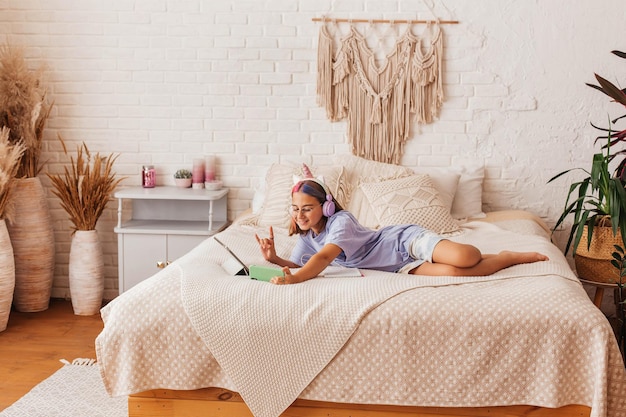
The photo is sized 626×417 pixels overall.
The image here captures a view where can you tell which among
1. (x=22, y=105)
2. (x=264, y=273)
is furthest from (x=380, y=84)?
(x=22, y=105)

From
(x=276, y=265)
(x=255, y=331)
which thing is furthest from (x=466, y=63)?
(x=255, y=331)

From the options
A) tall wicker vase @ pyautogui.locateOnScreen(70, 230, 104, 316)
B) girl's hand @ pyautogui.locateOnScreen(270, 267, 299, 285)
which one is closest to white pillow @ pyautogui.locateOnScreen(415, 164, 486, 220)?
girl's hand @ pyautogui.locateOnScreen(270, 267, 299, 285)

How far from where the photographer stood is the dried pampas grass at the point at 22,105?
4.29 meters

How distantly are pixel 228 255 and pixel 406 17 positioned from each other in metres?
1.98

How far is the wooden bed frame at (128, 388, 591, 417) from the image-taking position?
250 cm

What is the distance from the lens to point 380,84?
4.47m

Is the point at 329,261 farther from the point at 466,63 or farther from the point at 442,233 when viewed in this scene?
the point at 466,63

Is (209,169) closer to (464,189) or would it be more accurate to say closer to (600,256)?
(464,189)

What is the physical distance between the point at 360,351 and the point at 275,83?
2.41m

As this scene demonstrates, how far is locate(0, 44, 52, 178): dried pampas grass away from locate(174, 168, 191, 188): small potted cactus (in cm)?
84

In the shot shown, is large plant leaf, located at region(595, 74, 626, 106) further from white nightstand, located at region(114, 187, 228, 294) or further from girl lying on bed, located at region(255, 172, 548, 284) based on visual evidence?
white nightstand, located at region(114, 187, 228, 294)

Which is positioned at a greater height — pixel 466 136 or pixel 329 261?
pixel 466 136

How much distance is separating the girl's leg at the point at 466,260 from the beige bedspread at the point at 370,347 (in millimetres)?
319

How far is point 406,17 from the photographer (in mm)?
4418
